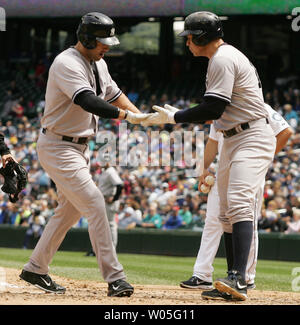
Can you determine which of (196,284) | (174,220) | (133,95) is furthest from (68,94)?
(133,95)

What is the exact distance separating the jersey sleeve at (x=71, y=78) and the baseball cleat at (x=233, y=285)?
5.21ft

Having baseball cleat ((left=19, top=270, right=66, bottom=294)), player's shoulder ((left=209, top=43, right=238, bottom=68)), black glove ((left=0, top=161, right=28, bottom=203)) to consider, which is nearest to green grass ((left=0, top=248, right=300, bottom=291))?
baseball cleat ((left=19, top=270, right=66, bottom=294))

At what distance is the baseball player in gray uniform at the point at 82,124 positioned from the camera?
5207mm

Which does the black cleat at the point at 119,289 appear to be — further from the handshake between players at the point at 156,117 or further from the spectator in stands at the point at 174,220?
the spectator in stands at the point at 174,220

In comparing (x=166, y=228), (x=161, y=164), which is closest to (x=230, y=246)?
(x=166, y=228)

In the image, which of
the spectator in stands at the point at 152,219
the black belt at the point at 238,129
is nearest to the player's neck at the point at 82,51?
the black belt at the point at 238,129

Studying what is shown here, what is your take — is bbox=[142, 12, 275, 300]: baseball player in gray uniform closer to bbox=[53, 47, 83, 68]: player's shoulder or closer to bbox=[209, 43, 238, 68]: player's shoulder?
bbox=[209, 43, 238, 68]: player's shoulder

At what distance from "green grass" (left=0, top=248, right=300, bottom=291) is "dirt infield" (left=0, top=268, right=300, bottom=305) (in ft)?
4.34

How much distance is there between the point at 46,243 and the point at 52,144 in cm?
78

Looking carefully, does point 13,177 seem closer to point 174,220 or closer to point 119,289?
point 119,289

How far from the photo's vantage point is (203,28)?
17.4 ft

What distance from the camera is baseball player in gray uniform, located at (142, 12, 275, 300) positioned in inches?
201

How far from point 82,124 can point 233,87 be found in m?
1.11
